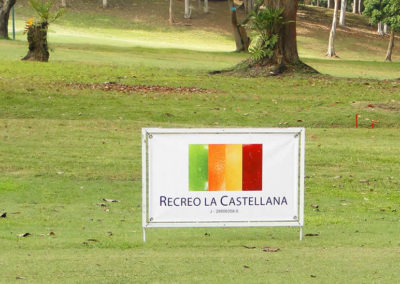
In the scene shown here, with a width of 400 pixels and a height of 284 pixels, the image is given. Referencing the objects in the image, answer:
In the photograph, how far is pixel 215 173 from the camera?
8.52 metres

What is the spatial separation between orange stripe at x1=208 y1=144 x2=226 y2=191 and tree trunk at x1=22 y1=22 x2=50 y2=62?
25266 mm

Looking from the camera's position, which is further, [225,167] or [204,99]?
[204,99]

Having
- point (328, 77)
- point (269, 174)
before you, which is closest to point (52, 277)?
point (269, 174)

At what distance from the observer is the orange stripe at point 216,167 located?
8.48 m

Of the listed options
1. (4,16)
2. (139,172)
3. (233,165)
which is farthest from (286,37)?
(233,165)

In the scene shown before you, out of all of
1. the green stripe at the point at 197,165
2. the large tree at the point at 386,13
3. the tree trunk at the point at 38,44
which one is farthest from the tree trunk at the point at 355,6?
the green stripe at the point at 197,165

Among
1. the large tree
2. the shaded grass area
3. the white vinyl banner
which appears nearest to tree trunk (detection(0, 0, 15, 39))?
the shaded grass area

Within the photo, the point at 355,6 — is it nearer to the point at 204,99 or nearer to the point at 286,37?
the point at 286,37

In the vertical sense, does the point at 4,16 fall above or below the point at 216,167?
below

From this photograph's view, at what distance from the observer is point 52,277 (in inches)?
284

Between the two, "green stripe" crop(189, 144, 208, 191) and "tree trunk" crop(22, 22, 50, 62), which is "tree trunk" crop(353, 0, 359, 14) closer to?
"tree trunk" crop(22, 22, 50, 62)

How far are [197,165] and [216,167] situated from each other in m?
0.20

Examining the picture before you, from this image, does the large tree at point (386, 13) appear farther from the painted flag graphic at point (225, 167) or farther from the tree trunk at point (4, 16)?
the painted flag graphic at point (225, 167)

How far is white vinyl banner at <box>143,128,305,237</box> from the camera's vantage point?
8.48 m
